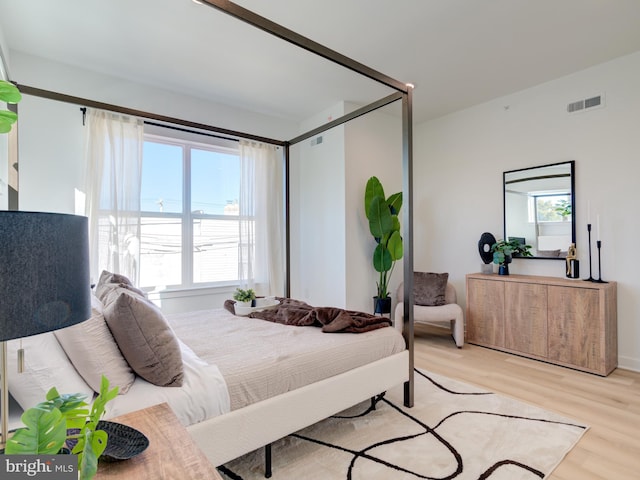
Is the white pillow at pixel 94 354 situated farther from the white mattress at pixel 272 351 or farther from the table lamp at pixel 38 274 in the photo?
the table lamp at pixel 38 274

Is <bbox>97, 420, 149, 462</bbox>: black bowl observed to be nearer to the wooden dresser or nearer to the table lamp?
the table lamp

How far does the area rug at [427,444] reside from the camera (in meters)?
1.68

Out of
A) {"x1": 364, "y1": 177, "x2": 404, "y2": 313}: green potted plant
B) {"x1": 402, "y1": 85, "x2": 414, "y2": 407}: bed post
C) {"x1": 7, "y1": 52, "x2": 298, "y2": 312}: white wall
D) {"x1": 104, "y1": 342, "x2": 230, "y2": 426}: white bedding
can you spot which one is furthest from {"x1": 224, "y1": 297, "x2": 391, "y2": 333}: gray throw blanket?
{"x1": 7, "y1": 52, "x2": 298, "y2": 312}: white wall

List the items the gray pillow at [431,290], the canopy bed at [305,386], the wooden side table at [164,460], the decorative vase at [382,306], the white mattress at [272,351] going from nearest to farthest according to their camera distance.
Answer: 1. the wooden side table at [164,460]
2. the canopy bed at [305,386]
3. the white mattress at [272,351]
4. the gray pillow at [431,290]
5. the decorative vase at [382,306]

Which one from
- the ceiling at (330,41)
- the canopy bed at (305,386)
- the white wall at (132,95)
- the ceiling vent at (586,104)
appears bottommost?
the canopy bed at (305,386)

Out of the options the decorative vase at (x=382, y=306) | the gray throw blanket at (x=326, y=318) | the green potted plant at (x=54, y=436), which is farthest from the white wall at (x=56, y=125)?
the decorative vase at (x=382, y=306)

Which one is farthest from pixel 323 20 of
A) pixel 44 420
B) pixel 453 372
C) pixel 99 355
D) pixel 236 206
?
pixel 453 372

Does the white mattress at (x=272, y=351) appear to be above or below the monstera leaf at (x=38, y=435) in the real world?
below

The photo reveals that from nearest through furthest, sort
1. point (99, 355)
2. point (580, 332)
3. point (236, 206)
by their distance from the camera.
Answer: point (99, 355)
point (580, 332)
point (236, 206)

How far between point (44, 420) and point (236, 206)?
383 cm

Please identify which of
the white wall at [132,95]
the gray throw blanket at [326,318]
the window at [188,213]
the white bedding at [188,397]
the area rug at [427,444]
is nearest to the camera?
the white bedding at [188,397]

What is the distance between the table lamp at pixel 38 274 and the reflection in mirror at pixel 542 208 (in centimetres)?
403

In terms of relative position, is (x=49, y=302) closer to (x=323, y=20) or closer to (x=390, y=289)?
(x=323, y=20)

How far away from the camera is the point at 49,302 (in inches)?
24.3
